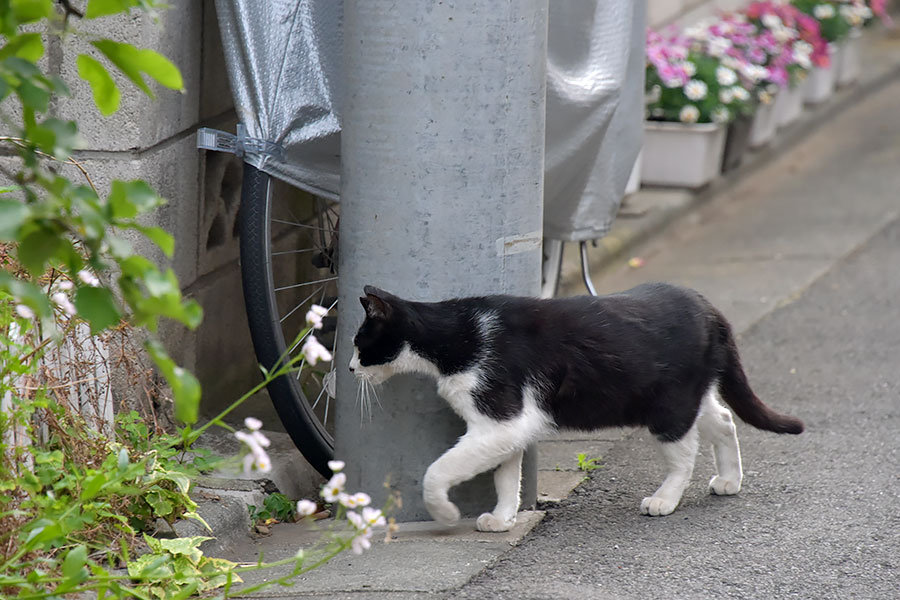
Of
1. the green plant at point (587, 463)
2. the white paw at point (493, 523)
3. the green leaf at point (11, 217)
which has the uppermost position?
the green leaf at point (11, 217)

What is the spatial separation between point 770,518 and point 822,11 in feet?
20.8

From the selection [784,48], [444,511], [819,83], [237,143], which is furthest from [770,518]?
[819,83]

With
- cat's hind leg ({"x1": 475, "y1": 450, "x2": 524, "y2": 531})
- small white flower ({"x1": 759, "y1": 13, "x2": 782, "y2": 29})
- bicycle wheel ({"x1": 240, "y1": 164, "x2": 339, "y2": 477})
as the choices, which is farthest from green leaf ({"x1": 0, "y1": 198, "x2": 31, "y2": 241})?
small white flower ({"x1": 759, "y1": 13, "x2": 782, "y2": 29})

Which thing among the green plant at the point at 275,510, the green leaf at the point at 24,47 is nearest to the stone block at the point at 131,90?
the green plant at the point at 275,510

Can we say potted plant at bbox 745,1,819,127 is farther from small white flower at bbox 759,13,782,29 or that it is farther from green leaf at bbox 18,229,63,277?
green leaf at bbox 18,229,63,277

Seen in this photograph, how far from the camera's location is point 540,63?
332 cm

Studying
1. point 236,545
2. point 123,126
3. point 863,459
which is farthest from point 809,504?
point 123,126

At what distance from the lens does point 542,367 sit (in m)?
3.26

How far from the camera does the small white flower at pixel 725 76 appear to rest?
7.21 meters

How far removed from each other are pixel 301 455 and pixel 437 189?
1138 millimetres

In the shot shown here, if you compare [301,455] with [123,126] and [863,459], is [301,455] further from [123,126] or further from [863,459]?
[863,459]

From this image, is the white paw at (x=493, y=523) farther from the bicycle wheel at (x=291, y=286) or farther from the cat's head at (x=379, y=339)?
the bicycle wheel at (x=291, y=286)

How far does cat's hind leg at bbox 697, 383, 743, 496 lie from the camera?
3574 millimetres

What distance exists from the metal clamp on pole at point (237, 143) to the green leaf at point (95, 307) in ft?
5.97
